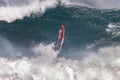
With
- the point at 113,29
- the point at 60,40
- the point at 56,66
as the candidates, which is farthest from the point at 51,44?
the point at 113,29

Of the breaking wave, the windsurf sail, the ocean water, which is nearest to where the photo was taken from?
the breaking wave

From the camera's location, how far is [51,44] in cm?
17288

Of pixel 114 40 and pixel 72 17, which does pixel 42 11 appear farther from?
pixel 114 40

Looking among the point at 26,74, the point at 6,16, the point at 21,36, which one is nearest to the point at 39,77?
the point at 26,74

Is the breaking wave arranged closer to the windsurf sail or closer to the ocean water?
the ocean water

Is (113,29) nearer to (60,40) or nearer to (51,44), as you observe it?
(60,40)

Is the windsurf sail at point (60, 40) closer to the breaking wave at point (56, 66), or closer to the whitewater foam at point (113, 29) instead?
the breaking wave at point (56, 66)

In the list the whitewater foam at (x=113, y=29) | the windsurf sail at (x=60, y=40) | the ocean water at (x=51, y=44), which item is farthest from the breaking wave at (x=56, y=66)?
the whitewater foam at (x=113, y=29)

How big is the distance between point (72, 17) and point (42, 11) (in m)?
14.2

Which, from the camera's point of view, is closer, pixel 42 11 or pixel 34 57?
pixel 34 57

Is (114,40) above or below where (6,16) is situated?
below

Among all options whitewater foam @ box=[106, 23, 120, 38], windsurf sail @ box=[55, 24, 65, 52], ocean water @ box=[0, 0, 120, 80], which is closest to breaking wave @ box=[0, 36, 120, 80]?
ocean water @ box=[0, 0, 120, 80]

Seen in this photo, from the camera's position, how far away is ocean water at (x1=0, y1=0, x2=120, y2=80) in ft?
512

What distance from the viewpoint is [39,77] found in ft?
497
